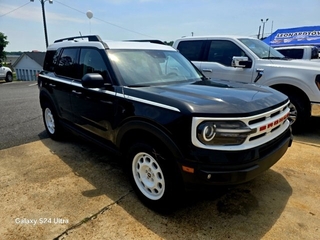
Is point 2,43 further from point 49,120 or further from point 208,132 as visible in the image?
point 208,132

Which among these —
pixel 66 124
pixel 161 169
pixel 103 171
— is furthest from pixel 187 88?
pixel 66 124

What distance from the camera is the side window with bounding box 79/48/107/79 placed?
3154 mm

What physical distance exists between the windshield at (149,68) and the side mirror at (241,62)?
149 centimetres

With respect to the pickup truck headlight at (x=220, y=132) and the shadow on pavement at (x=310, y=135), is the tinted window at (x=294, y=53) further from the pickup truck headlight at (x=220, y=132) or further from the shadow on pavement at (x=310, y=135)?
the pickup truck headlight at (x=220, y=132)

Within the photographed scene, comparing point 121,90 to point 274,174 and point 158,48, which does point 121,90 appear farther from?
point 274,174

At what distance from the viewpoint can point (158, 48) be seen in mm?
3760

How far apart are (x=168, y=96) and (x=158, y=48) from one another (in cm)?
161

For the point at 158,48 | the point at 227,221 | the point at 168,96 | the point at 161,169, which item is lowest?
the point at 227,221

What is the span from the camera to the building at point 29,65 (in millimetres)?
Result: 39562

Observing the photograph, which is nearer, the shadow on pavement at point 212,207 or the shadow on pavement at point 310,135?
the shadow on pavement at point 212,207

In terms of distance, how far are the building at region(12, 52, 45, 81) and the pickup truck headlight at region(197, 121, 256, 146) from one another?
41807 millimetres

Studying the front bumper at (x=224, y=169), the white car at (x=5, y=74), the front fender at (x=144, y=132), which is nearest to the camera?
the front bumper at (x=224, y=169)

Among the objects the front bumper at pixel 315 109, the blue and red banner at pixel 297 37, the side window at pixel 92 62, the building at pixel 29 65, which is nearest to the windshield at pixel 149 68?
the side window at pixel 92 62

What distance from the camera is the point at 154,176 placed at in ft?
8.27
